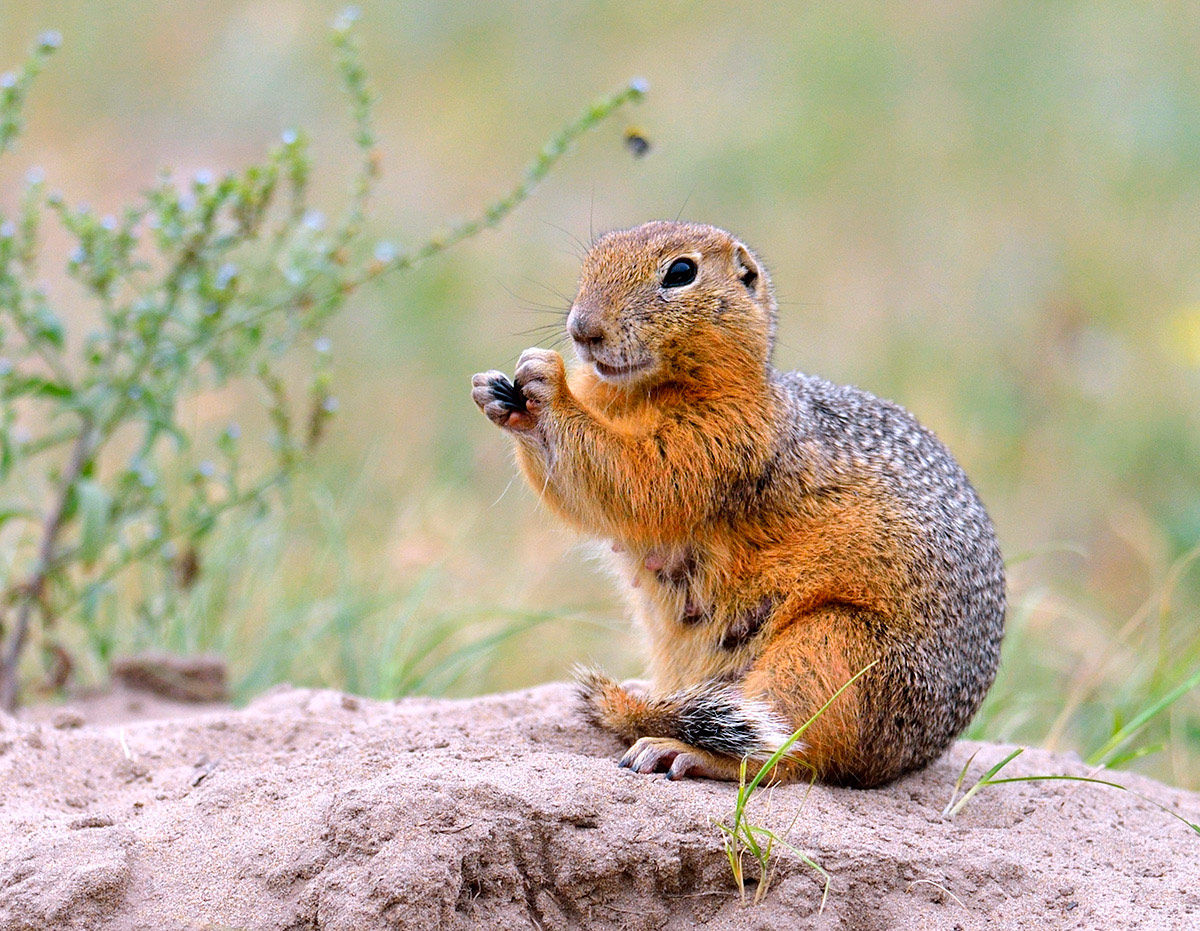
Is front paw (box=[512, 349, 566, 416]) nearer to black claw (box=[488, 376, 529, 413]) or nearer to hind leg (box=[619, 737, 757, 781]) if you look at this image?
black claw (box=[488, 376, 529, 413])

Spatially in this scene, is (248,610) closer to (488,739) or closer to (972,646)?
(488,739)

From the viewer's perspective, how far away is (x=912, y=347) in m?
12.2

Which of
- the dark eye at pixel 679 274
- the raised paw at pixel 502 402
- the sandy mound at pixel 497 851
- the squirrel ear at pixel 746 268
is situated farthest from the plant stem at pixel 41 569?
the squirrel ear at pixel 746 268

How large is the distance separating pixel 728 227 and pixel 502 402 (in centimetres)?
938

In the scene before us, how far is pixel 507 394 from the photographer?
4570 mm

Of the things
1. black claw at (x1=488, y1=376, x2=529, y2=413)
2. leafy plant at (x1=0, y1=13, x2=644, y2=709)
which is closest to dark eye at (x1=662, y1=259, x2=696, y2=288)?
black claw at (x1=488, y1=376, x2=529, y2=413)

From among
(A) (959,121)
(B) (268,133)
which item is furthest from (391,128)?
(A) (959,121)

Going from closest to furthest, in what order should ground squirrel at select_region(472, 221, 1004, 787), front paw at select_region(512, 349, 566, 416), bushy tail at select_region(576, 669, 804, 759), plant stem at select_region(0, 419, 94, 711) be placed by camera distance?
1. bushy tail at select_region(576, 669, 804, 759)
2. ground squirrel at select_region(472, 221, 1004, 787)
3. front paw at select_region(512, 349, 566, 416)
4. plant stem at select_region(0, 419, 94, 711)

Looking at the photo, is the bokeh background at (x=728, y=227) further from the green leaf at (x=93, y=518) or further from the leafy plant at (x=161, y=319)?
the green leaf at (x=93, y=518)

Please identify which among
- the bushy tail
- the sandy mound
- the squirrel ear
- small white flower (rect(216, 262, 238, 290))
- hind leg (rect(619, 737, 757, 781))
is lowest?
the sandy mound

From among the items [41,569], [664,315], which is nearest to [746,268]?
[664,315]

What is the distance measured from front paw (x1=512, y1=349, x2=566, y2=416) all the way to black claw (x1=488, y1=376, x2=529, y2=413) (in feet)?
0.09

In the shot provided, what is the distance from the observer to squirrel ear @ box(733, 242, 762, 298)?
5047mm

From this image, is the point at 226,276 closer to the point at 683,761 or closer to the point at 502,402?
the point at 502,402
